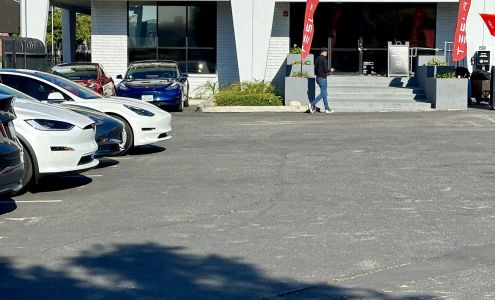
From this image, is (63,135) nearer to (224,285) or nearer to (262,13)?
(224,285)

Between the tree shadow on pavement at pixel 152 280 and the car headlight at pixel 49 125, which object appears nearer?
the tree shadow on pavement at pixel 152 280

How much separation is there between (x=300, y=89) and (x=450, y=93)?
4.35 meters

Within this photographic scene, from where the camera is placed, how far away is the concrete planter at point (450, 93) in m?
25.4

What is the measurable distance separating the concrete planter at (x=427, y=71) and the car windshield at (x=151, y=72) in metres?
7.52

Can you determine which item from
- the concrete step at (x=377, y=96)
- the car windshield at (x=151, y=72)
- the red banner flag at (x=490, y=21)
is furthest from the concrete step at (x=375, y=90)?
the car windshield at (x=151, y=72)

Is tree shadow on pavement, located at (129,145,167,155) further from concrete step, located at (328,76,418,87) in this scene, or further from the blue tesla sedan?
concrete step, located at (328,76,418,87)

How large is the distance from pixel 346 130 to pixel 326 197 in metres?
8.98

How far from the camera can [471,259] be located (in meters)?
7.74

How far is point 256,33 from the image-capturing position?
29750 mm

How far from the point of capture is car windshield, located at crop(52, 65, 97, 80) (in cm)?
2500

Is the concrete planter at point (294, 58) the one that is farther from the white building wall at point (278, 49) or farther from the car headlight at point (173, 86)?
the car headlight at point (173, 86)

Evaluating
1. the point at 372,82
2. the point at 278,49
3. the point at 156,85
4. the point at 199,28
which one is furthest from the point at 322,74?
the point at 199,28

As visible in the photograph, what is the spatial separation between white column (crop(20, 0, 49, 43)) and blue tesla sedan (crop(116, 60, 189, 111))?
4.42 meters

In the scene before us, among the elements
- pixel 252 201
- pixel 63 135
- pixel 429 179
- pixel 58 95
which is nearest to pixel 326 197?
pixel 252 201
